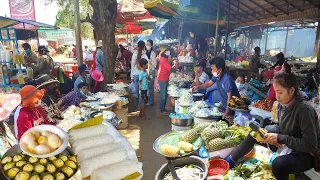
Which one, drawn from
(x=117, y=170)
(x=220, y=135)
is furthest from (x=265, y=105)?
(x=117, y=170)

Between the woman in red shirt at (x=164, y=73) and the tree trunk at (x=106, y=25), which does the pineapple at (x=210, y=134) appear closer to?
the woman in red shirt at (x=164, y=73)

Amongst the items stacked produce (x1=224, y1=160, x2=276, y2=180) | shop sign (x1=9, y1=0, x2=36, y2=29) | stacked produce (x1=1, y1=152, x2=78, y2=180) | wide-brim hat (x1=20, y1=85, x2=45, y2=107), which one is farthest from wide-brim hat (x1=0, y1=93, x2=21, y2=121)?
shop sign (x1=9, y1=0, x2=36, y2=29)

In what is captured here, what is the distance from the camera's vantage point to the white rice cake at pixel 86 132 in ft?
7.33

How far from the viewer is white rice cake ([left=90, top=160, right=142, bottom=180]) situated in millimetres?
1968

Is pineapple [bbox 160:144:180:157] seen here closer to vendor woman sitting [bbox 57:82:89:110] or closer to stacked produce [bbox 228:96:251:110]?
stacked produce [bbox 228:96:251:110]

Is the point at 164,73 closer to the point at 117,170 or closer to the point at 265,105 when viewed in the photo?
the point at 265,105

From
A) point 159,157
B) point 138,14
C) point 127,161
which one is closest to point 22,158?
point 127,161

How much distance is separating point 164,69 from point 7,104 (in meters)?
4.92

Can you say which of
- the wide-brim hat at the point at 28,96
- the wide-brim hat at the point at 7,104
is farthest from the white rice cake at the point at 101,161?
the wide-brim hat at the point at 28,96

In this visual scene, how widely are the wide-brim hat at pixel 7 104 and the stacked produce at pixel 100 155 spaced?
90 cm

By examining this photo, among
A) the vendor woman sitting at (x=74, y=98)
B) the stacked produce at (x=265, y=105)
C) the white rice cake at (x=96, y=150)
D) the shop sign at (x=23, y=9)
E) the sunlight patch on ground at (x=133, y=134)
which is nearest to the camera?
the white rice cake at (x=96, y=150)

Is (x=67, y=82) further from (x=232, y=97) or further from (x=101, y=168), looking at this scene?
(x=101, y=168)

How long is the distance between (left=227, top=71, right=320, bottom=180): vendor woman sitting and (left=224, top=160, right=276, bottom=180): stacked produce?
0.41 feet

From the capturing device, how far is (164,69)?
7156mm
